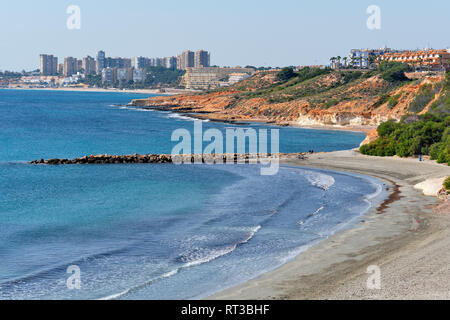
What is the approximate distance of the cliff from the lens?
94.3 meters

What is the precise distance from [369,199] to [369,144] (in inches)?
919

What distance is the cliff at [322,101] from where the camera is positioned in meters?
94.3

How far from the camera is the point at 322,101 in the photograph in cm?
11525

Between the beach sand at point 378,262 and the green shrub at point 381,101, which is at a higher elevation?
the green shrub at point 381,101

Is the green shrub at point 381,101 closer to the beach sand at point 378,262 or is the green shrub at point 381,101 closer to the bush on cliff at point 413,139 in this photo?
the bush on cliff at point 413,139

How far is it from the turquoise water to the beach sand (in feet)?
3.27

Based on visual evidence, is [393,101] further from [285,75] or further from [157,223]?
[157,223]

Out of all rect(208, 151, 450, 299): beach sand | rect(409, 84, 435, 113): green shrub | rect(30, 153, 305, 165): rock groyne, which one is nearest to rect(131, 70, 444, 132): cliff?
rect(409, 84, 435, 113): green shrub

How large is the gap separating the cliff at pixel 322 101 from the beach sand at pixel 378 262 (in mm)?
52872

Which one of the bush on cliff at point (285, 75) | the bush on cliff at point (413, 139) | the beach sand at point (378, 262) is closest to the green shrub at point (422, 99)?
the bush on cliff at point (413, 139)

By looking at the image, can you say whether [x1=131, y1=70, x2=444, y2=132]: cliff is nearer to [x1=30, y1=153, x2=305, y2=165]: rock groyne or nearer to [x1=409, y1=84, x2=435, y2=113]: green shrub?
[x1=409, y1=84, x2=435, y2=113]: green shrub

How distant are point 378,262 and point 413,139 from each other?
3531 cm
